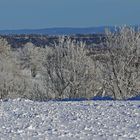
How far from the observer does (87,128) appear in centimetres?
1251

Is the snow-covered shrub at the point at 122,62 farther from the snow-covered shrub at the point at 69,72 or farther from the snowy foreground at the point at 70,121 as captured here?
the snowy foreground at the point at 70,121

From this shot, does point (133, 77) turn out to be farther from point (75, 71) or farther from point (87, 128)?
point (87, 128)

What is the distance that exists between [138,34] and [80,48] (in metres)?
4.36

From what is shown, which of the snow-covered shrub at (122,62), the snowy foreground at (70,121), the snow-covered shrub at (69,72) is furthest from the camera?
the snow-covered shrub at (69,72)

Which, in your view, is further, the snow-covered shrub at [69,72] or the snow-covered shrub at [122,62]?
the snow-covered shrub at [69,72]

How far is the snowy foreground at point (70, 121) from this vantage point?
11703mm

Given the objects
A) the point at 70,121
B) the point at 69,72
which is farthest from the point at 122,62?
the point at 70,121

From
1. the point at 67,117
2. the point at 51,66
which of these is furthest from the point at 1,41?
the point at 67,117

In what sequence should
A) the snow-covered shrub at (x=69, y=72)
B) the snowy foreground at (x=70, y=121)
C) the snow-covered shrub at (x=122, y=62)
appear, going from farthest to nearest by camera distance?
the snow-covered shrub at (x=69, y=72)
the snow-covered shrub at (x=122, y=62)
the snowy foreground at (x=70, y=121)

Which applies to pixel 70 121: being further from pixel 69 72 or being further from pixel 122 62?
pixel 69 72

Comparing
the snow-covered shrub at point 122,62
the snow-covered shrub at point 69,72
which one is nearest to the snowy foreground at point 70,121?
the snow-covered shrub at point 122,62

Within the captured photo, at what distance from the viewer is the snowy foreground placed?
461 inches

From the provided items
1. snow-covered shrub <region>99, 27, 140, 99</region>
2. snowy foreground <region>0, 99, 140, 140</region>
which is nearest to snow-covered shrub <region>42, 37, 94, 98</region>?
snow-covered shrub <region>99, 27, 140, 99</region>

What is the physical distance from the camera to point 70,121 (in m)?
13.7
